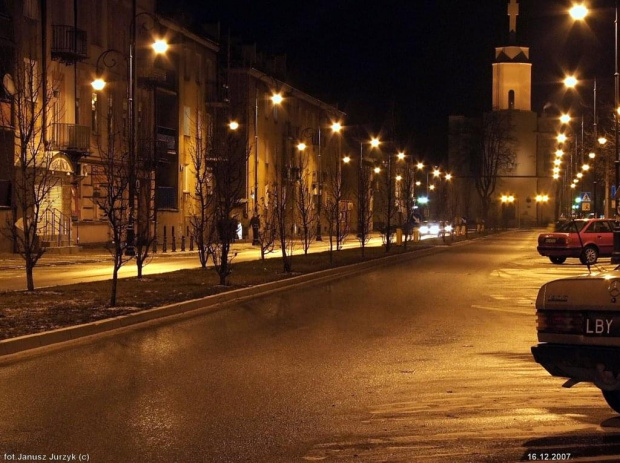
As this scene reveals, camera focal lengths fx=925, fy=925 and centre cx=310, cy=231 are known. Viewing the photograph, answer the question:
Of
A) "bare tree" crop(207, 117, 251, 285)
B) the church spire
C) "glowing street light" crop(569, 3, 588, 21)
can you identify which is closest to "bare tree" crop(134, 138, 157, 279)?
"bare tree" crop(207, 117, 251, 285)

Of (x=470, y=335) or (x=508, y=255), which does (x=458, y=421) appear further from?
(x=508, y=255)

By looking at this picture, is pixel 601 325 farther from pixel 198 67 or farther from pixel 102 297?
pixel 198 67

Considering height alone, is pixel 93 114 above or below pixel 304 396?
→ above

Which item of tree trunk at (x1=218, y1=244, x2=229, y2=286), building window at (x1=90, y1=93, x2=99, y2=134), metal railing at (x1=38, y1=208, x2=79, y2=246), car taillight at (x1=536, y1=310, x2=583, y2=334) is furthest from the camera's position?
building window at (x1=90, y1=93, x2=99, y2=134)

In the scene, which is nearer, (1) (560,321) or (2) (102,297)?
(1) (560,321)

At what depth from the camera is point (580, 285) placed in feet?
25.3

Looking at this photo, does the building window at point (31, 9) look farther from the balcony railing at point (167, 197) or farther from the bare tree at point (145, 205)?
the balcony railing at point (167, 197)

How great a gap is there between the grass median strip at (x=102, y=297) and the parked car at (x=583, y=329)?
799 centimetres

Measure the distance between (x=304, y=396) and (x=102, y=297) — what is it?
33.8 feet

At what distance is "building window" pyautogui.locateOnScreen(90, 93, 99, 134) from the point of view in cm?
4606

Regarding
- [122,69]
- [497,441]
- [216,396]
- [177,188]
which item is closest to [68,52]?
[122,69]

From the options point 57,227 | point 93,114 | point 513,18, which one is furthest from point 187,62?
point 513,18

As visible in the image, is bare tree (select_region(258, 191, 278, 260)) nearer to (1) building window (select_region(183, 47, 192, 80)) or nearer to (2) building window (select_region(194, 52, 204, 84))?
(2) building window (select_region(194, 52, 204, 84))

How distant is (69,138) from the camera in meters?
42.3
